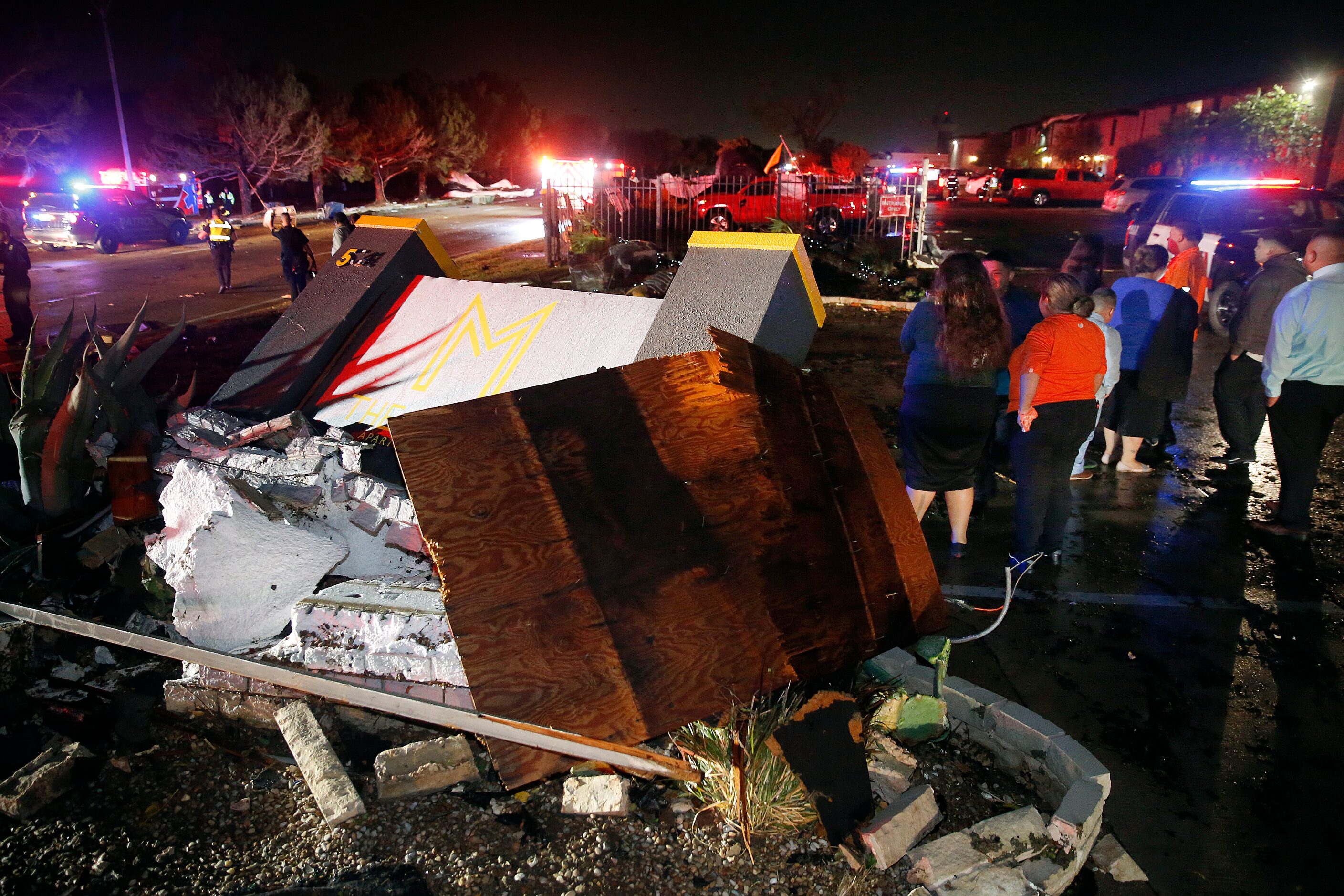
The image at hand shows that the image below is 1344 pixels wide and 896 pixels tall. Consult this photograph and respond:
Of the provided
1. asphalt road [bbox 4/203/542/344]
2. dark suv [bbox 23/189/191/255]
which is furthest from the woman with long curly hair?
dark suv [bbox 23/189/191/255]

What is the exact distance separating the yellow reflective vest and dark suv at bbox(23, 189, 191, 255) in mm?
9814

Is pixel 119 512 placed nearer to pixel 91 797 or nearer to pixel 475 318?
pixel 91 797

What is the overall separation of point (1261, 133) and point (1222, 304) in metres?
39.2

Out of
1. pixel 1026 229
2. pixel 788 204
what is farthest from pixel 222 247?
pixel 1026 229

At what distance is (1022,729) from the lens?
9.64 feet

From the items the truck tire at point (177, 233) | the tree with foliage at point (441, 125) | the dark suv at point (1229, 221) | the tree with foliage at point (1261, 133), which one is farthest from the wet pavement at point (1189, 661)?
the tree with foliage at point (441, 125)

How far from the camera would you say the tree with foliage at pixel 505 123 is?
65.8 m

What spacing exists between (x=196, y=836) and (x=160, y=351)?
3685 millimetres

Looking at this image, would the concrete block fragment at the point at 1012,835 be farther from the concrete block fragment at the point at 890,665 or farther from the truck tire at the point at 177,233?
the truck tire at the point at 177,233

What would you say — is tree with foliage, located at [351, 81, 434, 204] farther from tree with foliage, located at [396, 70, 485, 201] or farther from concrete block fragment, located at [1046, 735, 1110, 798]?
concrete block fragment, located at [1046, 735, 1110, 798]

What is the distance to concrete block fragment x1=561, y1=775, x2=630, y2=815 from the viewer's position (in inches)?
104

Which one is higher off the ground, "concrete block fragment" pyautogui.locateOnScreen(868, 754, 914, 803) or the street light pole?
the street light pole

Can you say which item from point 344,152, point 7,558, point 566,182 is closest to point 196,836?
point 7,558

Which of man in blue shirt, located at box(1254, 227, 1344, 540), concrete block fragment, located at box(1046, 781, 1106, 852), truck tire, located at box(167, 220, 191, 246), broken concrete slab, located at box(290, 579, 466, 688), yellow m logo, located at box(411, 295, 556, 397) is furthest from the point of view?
truck tire, located at box(167, 220, 191, 246)
